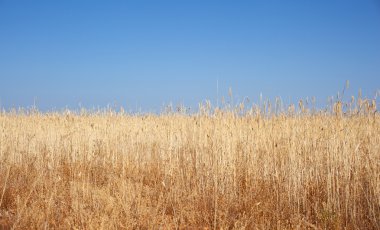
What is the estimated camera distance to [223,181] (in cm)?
436

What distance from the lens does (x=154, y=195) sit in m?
4.42

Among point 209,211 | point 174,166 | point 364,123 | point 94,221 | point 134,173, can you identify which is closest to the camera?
point 94,221

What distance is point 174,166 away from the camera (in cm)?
507

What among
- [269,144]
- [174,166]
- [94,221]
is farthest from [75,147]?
[269,144]

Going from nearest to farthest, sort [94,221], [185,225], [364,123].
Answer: [94,221]
[185,225]
[364,123]

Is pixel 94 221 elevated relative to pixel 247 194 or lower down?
lower down

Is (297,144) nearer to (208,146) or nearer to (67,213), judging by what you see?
(208,146)

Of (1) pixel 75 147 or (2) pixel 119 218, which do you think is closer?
(2) pixel 119 218

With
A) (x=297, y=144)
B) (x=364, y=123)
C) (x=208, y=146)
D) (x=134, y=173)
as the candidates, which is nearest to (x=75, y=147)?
(x=134, y=173)

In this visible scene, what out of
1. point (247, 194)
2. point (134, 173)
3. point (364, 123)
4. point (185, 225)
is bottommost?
point (185, 225)

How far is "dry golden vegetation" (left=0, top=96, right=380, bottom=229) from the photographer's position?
3.42 metres

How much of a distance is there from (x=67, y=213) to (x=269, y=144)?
3.02 metres

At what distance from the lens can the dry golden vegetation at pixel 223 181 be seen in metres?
3.42

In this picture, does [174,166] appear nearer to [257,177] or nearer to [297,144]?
[257,177]
